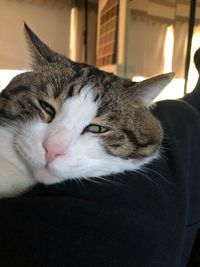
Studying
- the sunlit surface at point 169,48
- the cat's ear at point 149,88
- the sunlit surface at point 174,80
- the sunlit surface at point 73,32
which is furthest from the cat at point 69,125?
the sunlit surface at point 73,32

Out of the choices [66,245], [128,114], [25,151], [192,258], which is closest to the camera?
[66,245]

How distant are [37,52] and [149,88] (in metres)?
0.26

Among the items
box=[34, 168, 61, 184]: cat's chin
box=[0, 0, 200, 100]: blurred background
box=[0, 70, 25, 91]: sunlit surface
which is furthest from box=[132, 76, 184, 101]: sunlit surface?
box=[34, 168, 61, 184]: cat's chin

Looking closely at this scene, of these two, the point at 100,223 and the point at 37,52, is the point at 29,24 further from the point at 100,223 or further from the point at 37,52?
the point at 100,223

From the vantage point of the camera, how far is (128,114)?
73cm

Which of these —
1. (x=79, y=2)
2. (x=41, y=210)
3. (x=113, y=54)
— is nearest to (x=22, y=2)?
(x=79, y=2)

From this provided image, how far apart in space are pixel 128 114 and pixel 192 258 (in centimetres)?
49

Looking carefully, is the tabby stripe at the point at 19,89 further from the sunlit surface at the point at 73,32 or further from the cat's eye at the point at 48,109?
the sunlit surface at the point at 73,32

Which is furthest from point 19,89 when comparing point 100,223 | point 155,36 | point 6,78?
point 155,36

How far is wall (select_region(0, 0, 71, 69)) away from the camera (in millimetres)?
2605

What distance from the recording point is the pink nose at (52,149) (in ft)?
1.94

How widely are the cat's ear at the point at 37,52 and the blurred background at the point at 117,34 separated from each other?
35.4 inches

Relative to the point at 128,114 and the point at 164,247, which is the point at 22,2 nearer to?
the point at 128,114

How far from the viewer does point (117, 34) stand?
2445mm
